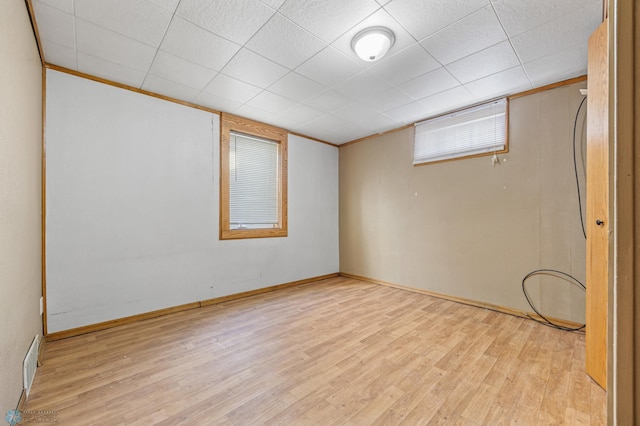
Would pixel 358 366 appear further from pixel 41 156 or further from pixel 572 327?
pixel 41 156

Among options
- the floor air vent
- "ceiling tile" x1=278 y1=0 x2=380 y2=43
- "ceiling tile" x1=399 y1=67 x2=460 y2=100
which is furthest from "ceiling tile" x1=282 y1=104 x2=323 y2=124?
the floor air vent

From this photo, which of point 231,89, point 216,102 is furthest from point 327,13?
point 216,102

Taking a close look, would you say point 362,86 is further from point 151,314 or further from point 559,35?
point 151,314

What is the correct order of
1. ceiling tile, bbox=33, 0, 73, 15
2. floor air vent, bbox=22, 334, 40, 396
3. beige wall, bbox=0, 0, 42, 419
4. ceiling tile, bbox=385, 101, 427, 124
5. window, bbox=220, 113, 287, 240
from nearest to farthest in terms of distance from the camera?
beige wall, bbox=0, 0, 42, 419
floor air vent, bbox=22, 334, 40, 396
ceiling tile, bbox=33, 0, 73, 15
ceiling tile, bbox=385, 101, 427, 124
window, bbox=220, 113, 287, 240

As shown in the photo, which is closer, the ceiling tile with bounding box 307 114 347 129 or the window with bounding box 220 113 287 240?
the window with bounding box 220 113 287 240

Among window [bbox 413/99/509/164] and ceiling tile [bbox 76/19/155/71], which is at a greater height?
ceiling tile [bbox 76/19/155/71]

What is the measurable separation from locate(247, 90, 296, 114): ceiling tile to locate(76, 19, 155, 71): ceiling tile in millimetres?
1198

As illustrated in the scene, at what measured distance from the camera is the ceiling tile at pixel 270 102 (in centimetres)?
342

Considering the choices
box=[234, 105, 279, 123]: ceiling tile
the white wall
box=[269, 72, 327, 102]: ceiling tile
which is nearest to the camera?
the white wall

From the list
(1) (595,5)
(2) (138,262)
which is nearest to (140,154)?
(2) (138,262)

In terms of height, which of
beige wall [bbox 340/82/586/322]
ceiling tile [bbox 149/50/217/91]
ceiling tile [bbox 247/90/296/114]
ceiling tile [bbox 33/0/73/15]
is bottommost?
beige wall [bbox 340/82/586/322]

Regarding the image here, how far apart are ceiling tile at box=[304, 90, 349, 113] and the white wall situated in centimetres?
142

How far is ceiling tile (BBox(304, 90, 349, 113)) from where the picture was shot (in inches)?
132
